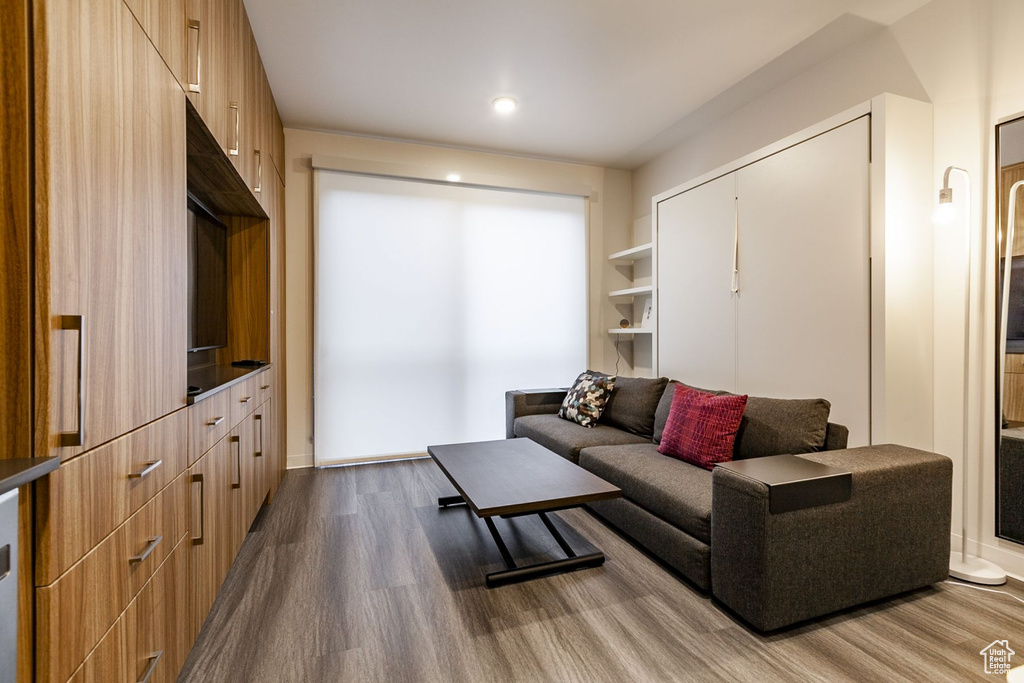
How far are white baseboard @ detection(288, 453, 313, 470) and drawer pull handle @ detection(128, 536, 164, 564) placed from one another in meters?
2.75

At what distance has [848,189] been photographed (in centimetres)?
237

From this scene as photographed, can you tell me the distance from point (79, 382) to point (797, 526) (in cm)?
209

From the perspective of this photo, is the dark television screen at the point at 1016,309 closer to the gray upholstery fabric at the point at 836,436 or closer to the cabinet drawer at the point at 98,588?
the gray upholstery fabric at the point at 836,436

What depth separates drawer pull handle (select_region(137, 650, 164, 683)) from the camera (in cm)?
123

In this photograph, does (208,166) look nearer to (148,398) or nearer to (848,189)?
(148,398)

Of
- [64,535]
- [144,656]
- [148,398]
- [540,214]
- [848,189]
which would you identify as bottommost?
[144,656]

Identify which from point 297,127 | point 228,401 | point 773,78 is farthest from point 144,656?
point 773,78

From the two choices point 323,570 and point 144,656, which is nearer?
point 144,656

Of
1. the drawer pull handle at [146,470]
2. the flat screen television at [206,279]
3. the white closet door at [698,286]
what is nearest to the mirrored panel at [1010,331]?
the white closet door at [698,286]

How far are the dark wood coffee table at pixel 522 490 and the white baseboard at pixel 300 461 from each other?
170 centimetres

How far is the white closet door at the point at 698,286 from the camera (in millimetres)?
3113

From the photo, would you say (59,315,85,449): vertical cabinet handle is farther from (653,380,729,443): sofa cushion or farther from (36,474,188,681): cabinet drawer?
(653,380,729,443): sofa cushion

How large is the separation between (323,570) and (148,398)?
4.41 ft

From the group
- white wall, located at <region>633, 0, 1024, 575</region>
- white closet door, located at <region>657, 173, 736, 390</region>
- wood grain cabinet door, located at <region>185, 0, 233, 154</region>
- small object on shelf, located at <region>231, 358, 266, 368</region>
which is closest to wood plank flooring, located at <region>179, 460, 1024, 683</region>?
white wall, located at <region>633, 0, 1024, 575</region>
